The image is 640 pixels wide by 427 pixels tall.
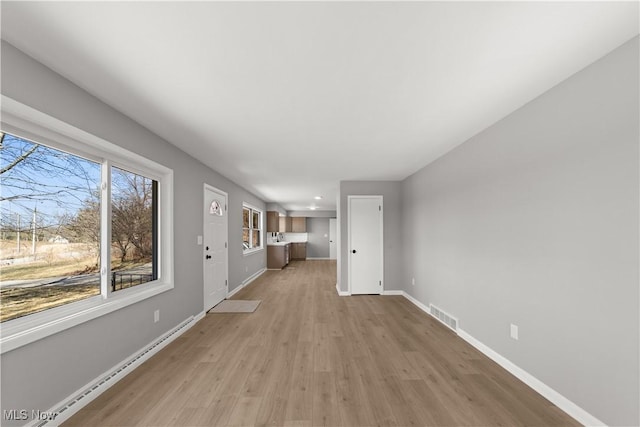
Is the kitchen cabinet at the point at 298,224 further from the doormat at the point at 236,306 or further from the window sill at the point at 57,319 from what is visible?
the window sill at the point at 57,319

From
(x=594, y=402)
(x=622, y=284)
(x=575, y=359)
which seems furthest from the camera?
(x=575, y=359)

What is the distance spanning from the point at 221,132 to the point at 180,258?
174 cm

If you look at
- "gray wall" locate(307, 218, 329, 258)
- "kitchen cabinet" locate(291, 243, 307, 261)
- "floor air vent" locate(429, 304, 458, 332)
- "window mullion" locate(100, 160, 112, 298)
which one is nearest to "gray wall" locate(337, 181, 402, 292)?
"floor air vent" locate(429, 304, 458, 332)

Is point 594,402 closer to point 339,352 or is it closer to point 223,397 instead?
point 339,352

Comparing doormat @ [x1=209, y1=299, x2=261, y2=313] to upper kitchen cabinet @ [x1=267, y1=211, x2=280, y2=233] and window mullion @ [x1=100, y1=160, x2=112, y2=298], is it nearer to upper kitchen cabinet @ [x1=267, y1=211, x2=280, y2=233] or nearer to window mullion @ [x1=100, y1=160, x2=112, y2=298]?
window mullion @ [x1=100, y1=160, x2=112, y2=298]

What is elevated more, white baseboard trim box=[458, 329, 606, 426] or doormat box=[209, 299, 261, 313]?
white baseboard trim box=[458, 329, 606, 426]

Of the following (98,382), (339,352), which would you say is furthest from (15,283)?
(339,352)

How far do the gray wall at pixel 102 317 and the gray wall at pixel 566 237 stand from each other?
361 centimetres

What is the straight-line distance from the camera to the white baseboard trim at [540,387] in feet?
5.75

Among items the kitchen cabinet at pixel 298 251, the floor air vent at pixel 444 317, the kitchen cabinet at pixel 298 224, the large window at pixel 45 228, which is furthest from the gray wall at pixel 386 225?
the kitchen cabinet at pixel 298 251

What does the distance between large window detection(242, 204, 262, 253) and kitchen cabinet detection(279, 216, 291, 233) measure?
2766 millimetres

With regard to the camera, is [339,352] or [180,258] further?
[180,258]

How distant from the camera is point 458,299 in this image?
3311 mm

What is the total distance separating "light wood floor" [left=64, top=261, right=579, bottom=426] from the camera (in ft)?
6.07
